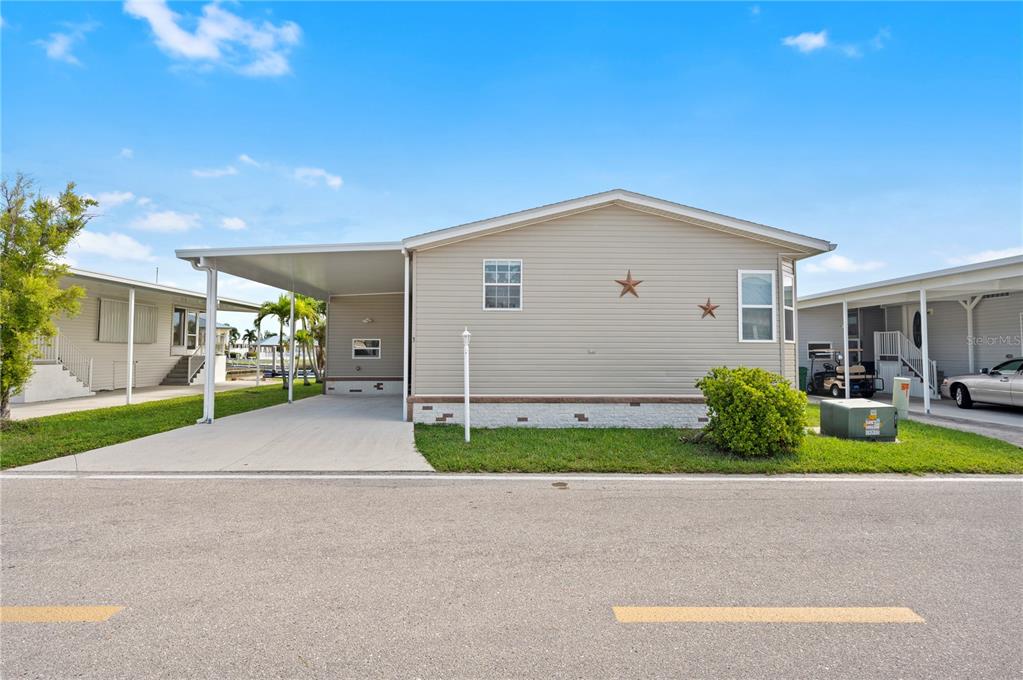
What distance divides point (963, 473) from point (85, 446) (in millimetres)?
13498

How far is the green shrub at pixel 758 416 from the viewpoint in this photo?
7.24 metres

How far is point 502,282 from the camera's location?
33.2 ft

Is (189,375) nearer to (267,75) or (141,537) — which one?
(267,75)

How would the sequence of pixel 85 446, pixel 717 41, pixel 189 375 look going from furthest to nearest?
pixel 189 375 → pixel 717 41 → pixel 85 446

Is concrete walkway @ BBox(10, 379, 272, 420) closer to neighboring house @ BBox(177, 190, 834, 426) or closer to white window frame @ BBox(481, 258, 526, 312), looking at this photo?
neighboring house @ BBox(177, 190, 834, 426)

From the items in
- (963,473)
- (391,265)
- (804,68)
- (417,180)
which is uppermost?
(804,68)

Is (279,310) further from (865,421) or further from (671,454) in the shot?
(865,421)

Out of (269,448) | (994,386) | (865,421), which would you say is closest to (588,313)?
(865,421)

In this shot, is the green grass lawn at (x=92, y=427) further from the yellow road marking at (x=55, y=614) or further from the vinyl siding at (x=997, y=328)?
the vinyl siding at (x=997, y=328)

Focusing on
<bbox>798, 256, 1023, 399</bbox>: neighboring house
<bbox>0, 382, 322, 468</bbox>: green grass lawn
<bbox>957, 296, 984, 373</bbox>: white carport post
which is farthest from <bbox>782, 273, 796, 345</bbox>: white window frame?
<bbox>0, 382, 322, 468</bbox>: green grass lawn

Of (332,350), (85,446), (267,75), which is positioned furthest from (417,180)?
(85,446)

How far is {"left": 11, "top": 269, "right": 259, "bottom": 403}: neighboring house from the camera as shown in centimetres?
1438

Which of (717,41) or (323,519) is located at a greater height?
(717,41)

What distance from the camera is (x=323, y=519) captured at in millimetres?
4664
